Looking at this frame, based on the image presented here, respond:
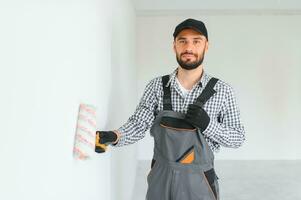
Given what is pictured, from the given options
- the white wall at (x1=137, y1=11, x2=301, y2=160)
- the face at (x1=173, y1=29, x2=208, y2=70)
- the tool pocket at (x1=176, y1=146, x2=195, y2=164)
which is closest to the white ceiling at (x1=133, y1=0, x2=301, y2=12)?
the white wall at (x1=137, y1=11, x2=301, y2=160)

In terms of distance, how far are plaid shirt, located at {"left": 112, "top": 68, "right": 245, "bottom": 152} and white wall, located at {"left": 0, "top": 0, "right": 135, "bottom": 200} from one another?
463 millimetres

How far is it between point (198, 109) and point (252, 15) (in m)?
3.92

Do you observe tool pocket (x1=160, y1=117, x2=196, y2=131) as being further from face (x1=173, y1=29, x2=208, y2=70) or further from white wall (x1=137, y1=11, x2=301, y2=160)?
white wall (x1=137, y1=11, x2=301, y2=160)

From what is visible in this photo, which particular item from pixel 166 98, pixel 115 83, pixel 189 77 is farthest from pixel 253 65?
pixel 166 98

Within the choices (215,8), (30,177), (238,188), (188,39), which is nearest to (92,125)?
(30,177)

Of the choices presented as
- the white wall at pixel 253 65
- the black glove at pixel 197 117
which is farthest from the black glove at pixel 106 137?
the white wall at pixel 253 65

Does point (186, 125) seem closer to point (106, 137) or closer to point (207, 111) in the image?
point (207, 111)

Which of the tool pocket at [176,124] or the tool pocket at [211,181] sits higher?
the tool pocket at [176,124]

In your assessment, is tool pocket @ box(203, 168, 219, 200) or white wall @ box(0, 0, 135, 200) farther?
tool pocket @ box(203, 168, 219, 200)

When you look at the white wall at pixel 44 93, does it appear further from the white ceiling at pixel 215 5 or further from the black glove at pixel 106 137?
the white ceiling at pixel 215 5

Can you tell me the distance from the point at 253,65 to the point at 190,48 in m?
3.63

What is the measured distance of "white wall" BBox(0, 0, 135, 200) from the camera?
583 millimetres

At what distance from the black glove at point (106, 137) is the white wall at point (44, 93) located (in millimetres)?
167

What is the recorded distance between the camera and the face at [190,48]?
162 centimetres
